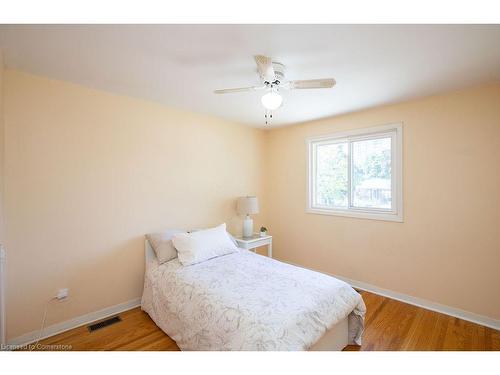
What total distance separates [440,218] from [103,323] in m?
3.62

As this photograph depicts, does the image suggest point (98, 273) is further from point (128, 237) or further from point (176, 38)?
point (176, 38)

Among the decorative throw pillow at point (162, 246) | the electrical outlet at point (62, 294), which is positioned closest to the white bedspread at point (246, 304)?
the decorative throw pillow at point (162, 246)

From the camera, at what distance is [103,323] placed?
215cm

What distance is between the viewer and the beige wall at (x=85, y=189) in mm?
1870

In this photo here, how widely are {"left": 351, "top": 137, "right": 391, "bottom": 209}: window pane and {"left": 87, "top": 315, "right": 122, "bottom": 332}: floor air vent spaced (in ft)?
10.2

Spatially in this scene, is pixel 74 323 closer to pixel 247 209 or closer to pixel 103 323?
pixel 103 323

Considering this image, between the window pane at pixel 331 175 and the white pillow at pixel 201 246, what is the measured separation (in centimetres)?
168

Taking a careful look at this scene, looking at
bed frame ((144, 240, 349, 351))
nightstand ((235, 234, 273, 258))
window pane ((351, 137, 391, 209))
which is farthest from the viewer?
nightstand ((235, 234, 273, 258))

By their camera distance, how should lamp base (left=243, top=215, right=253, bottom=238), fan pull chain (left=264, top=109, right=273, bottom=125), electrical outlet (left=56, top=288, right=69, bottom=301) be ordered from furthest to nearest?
lamp base (left=243, top=215, right=253, bottom=238), fan pull chain (left=264, top=109, right=273, bottom=125), electrical outlet (left=56, top=288, right=69, bottom=301)

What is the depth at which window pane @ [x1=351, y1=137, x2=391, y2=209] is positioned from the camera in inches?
109

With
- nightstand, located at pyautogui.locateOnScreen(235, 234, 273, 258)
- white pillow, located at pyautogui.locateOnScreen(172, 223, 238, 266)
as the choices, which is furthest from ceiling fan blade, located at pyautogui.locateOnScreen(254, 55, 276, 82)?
nightstand, located at pyautogui.locateOnScreen(235, 234, 273, 258)

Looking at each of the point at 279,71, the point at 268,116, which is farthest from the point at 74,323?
the point at 268,116

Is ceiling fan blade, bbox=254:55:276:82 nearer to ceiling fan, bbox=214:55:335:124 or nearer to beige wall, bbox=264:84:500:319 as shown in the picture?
ceiling fan, bbox=214:55:335:124
